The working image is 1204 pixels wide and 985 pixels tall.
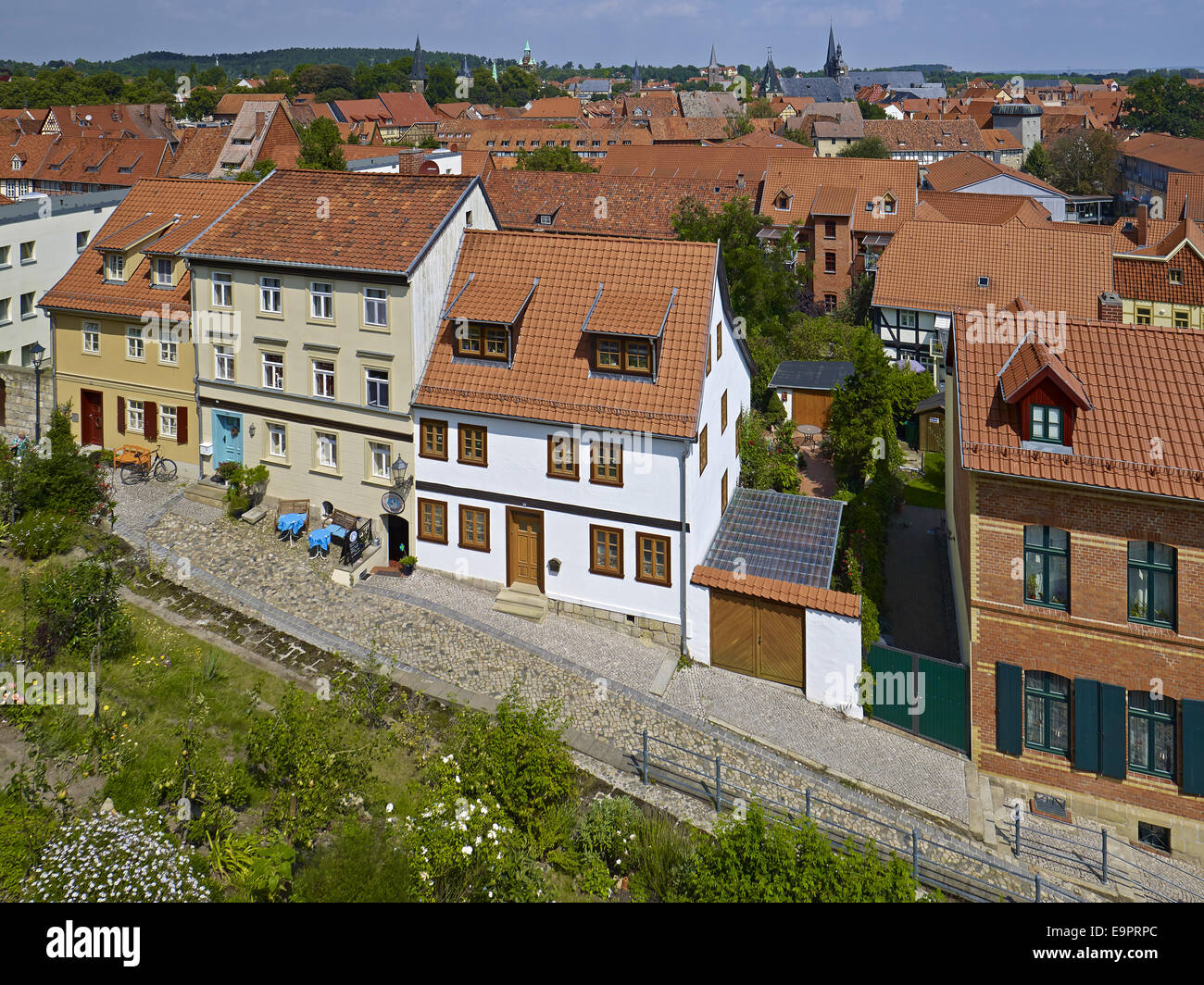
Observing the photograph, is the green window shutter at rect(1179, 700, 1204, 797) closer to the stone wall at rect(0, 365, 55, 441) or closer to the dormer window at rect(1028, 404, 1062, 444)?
the dormer window at rect(1028, 404, 1062, 444)

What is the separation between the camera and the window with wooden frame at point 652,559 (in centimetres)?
2273

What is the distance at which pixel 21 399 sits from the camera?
3306 cm

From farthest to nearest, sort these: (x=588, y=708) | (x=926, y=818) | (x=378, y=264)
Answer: (x=378, y=264), (x=588, y=708), (x=926, y=818)

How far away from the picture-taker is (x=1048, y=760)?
20.1 meters

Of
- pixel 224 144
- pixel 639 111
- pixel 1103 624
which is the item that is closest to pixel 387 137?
pixel 639 111

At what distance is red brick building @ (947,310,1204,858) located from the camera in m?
18.8

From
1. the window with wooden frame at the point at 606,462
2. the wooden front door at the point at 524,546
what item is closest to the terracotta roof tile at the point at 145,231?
the wooden front door at the point at 524,546

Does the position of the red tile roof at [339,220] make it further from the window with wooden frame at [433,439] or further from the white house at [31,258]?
the white house at [31,258]

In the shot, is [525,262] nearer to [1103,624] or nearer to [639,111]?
[1103,624]

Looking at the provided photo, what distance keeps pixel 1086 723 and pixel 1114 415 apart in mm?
6363

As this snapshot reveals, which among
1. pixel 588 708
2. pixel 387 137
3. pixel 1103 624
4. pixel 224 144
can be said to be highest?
pixel 387 137

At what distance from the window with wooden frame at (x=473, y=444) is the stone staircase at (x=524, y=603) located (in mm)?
3378

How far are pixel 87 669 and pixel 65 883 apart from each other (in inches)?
359

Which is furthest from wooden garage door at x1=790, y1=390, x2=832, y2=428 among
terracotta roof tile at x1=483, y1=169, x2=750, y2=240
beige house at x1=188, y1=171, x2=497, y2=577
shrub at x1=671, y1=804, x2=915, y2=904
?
shrub at x1=671, y1=804, x2=915, y2=904
